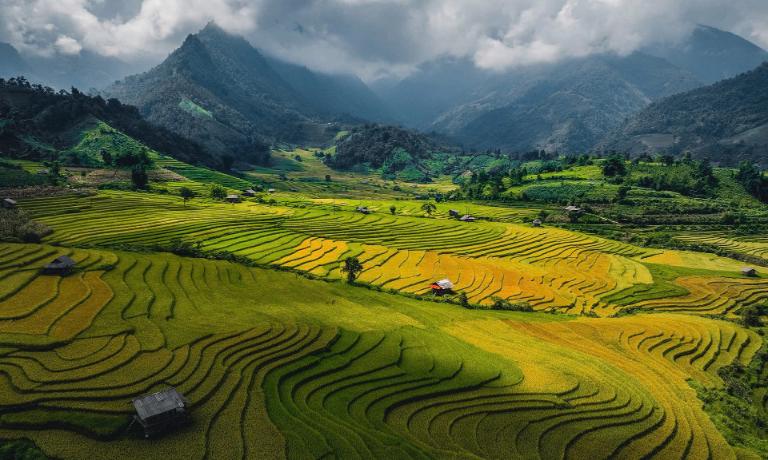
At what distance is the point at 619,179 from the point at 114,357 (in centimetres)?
16697

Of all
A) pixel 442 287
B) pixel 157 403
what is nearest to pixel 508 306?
pixel 442 287

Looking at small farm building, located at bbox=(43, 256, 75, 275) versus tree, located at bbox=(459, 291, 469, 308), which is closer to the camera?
small farm building, located at bbox=(43, 256, 75, 275)

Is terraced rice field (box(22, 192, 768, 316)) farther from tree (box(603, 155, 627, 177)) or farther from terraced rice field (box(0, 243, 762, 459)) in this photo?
tree (box(603, 155, 627, 177))

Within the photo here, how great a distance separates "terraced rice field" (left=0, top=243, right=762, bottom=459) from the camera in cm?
2717

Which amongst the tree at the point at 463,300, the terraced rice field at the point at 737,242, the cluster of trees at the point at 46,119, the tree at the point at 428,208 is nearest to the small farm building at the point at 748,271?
the terraced rice field at the point at 737,242

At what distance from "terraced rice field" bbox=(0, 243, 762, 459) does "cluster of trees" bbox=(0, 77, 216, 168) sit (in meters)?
108

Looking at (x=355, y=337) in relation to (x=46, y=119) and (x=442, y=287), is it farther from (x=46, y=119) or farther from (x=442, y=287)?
(x=46, y=119)

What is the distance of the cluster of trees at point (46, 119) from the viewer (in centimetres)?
13488

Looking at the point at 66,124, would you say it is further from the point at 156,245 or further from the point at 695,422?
the point at 695,422

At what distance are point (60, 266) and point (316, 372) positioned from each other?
101 ft

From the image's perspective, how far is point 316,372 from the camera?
3578 centimetres

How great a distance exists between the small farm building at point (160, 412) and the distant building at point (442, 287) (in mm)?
42831

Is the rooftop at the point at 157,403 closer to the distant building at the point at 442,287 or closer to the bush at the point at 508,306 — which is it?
the distant building at the point at 442,287

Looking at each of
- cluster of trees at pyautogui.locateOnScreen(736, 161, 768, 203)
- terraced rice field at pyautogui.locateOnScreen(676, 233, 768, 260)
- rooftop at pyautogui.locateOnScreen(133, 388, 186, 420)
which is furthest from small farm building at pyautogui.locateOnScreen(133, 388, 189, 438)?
cluster of trees at pyautogui.locateOnScreen(736, 161, 768, 203)
